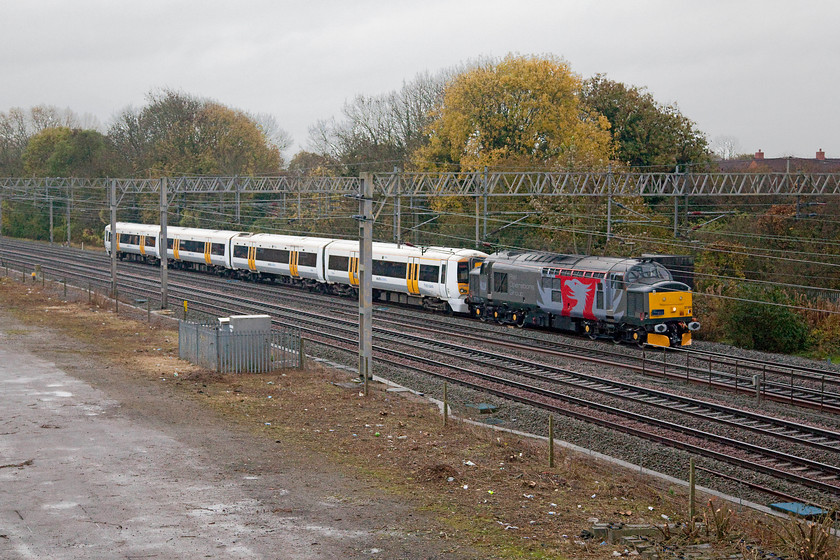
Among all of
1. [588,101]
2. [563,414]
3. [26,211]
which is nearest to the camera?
[563,414]

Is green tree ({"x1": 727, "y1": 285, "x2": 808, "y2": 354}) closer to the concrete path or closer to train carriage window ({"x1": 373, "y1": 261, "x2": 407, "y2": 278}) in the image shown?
train carriage window ({"x1": 373, "y1": 261, "x2": 407, "y2": 278})

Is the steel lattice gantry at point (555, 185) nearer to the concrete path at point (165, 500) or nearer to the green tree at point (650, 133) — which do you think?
the green tree at point (650, 133)

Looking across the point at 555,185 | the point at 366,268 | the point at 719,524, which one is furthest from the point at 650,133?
the point at 719,524

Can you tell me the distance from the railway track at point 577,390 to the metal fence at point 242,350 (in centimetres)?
389

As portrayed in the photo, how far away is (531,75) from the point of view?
206 feet

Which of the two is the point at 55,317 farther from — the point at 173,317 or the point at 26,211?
the point at 26,211

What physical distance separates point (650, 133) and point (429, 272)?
1241 inches

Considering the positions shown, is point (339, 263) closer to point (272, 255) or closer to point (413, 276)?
point (413, 276)

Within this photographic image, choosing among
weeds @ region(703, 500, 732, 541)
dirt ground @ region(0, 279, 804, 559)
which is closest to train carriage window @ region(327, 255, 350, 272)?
dirt ground @ region(0, 279, 804, 559)

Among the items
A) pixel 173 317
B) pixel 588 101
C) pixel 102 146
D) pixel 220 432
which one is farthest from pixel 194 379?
pixel 102 146

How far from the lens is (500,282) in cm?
3828

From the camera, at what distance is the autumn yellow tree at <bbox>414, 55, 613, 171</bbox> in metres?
62.7

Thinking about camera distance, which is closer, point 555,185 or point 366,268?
point 366,268

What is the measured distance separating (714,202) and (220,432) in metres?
47.9
